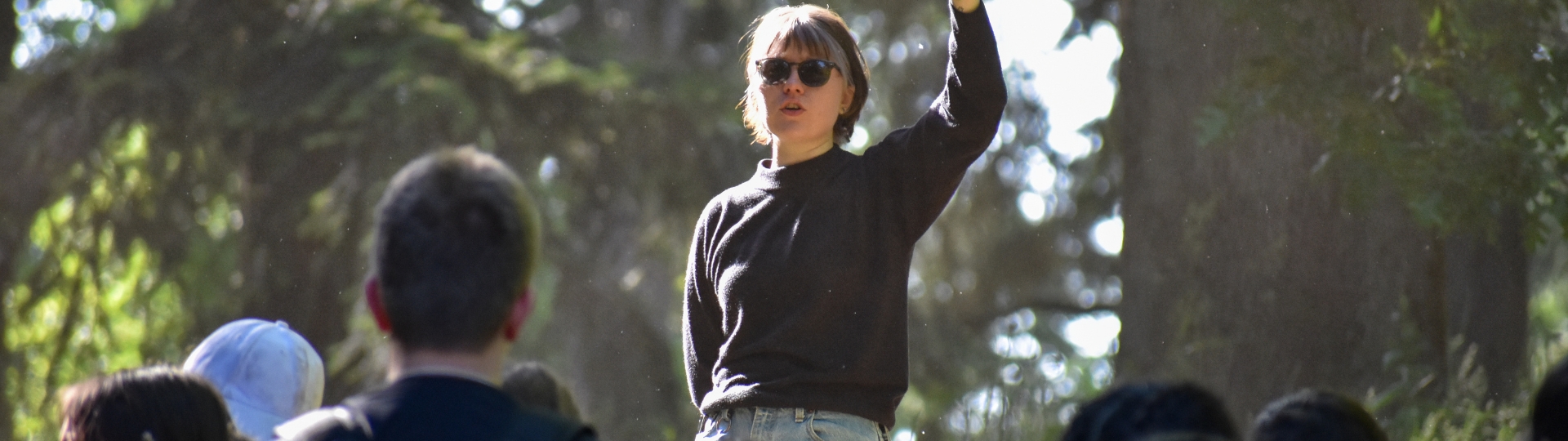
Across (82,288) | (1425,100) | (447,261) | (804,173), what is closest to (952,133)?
(804,173)

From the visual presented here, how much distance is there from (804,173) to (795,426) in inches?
22.7

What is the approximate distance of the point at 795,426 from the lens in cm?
309

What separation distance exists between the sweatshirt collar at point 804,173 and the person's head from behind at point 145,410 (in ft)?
4.33

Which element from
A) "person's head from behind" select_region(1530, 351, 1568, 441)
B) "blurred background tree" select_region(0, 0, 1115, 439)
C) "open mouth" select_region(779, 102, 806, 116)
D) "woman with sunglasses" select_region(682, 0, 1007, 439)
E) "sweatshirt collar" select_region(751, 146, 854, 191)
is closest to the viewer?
"person's head from behind" select_region(1530, 351, 1568, 441)

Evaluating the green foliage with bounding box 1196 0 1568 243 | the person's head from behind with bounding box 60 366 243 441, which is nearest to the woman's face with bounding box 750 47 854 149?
the person's head from behind with bounding box 60 366 243 441

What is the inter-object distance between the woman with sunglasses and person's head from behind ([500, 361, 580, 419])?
362mm

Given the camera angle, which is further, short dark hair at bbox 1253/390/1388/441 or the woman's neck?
the woman's neck

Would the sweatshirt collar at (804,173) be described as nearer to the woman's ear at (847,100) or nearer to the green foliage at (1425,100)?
the woman's ear at (847,100)

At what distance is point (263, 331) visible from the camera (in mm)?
3604

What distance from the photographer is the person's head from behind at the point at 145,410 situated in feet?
7.80

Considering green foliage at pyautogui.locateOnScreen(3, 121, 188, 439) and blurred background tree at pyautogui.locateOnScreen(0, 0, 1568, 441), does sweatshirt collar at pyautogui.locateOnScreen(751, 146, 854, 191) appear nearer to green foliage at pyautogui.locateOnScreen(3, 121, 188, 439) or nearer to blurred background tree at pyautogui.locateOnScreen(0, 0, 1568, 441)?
blurred background tree at pyautogui.locateOnScreen(0, 0, 1568, 441)

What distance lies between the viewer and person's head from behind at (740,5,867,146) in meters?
3.41

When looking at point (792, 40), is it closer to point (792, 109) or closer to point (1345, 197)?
point (792, 109)

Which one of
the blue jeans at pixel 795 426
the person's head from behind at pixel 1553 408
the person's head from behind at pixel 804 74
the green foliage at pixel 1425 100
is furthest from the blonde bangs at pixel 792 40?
the green foliage at pixel 1425 100
